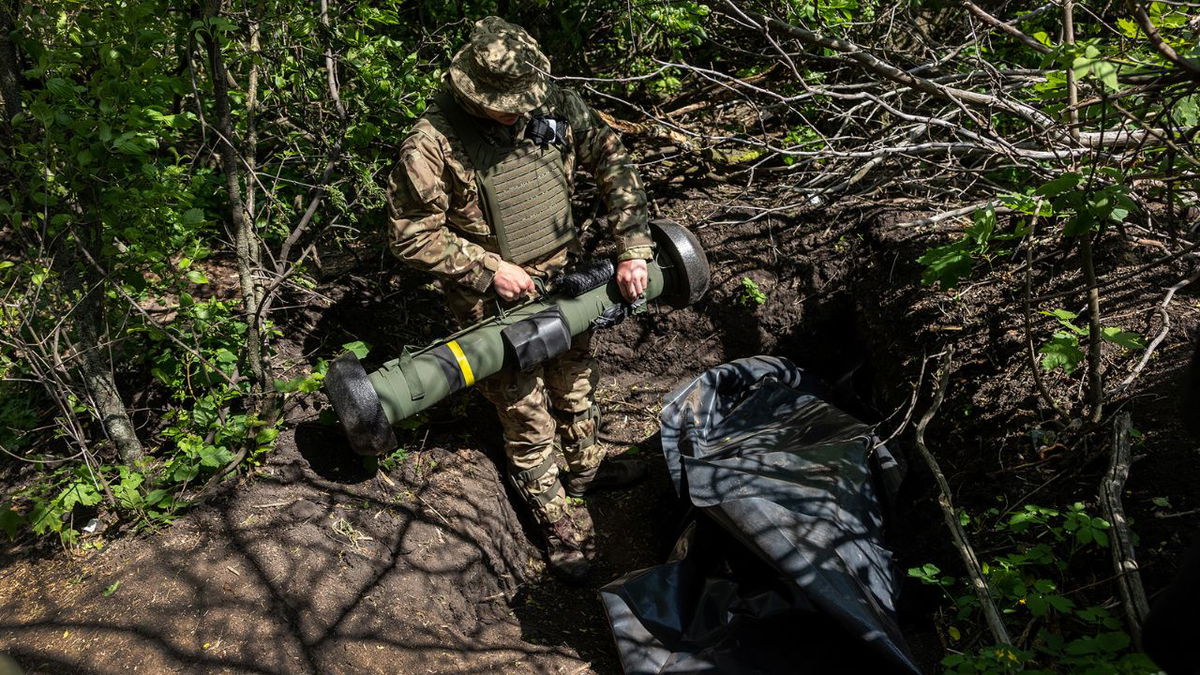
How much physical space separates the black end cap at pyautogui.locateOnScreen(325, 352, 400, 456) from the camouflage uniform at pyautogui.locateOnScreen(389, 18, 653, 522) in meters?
0.54

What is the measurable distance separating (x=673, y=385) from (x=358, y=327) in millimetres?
1727

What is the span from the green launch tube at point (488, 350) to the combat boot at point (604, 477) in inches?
33.2

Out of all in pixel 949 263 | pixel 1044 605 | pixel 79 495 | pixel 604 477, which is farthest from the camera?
pixel 604 477

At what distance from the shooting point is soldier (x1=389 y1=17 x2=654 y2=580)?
9.09 feet

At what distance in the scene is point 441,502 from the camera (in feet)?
10.2

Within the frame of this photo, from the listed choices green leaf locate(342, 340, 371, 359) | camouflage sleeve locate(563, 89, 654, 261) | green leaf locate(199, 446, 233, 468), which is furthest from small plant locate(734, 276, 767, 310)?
green leaf locate(199, 446, 233, 468)

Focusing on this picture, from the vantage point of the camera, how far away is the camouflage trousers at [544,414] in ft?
10.3

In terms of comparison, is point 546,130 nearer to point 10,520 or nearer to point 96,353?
point 96,353

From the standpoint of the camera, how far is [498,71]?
269 cm

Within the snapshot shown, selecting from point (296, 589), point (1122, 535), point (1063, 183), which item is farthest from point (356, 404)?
point (1122, 535)

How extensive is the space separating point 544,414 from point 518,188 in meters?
0.95

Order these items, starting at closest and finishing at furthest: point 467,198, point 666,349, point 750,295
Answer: point 467,198 → point 750,295 → point 666,349

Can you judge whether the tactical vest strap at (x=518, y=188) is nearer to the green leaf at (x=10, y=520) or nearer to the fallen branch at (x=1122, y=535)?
the green leaf at (x=10, y=520)

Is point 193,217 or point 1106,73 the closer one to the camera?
point 1106,73
